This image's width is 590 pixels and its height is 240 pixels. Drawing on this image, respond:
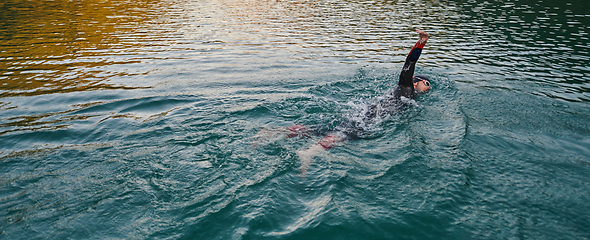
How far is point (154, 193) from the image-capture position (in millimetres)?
5953

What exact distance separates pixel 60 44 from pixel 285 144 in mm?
19644

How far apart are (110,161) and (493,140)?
883 cm

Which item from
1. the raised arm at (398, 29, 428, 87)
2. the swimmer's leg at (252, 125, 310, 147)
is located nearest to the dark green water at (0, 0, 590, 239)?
the swimmer's leg at (252, 125, 310, 147)

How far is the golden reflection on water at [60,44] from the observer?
1333 cm

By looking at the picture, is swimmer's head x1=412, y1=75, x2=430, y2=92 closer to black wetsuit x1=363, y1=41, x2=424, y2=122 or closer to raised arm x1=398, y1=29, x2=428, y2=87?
black wetsuit x1=363, y1=41, x2=424, y2=122

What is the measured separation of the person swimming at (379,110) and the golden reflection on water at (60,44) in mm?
9284

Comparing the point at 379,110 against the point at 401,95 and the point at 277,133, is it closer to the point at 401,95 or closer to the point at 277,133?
the point at 401,95

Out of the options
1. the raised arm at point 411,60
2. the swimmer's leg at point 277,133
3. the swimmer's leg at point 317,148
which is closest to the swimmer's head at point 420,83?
the raised arm at point 411,60

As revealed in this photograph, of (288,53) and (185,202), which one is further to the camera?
(288,53)

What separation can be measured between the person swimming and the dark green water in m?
0.26

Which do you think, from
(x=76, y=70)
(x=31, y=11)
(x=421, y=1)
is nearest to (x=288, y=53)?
(x=76, y=70)

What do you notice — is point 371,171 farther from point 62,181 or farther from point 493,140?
point 62,181

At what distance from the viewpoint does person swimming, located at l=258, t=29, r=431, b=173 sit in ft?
24.8

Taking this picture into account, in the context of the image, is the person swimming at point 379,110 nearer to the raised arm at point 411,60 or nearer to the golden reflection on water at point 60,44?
the raised arm at point 411,60
